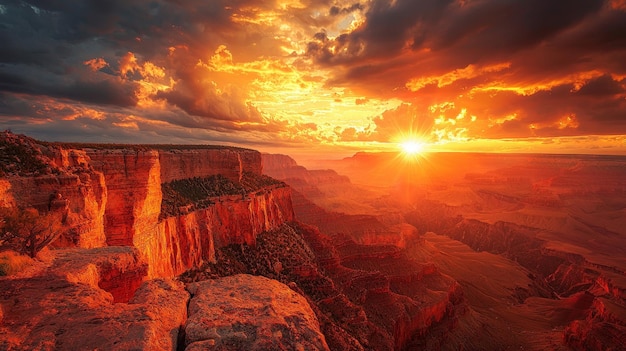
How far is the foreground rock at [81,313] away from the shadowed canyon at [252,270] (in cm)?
4

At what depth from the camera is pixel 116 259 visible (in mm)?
10516

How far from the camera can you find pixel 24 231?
10.3 m

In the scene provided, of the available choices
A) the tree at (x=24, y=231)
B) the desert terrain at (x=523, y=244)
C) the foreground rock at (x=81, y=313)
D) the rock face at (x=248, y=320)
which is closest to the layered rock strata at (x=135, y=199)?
the tree at (x=24, y=231)

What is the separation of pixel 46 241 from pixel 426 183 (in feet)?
563

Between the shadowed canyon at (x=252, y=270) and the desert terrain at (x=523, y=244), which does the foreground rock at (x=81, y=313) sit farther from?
the desert terrain at (x=523, y=244)

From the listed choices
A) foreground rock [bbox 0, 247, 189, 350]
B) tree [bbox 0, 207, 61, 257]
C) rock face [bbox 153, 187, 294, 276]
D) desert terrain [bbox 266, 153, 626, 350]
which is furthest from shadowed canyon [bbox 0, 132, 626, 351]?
desert terrain [bbox 266, 153, 626, 350]

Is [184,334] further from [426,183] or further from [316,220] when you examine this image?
[426,183]

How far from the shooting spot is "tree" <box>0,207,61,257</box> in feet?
32.4

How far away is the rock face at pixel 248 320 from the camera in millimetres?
6438

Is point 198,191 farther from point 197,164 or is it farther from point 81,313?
point 81,313

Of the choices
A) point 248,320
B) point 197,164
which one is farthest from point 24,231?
point 197,164

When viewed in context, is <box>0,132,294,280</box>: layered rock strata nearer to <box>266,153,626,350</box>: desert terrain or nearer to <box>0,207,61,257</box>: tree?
<box>0,207,61,257</box>: tree

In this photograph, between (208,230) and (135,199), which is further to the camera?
(208,230)

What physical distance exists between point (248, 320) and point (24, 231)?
29.7 feet
